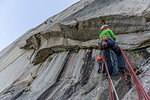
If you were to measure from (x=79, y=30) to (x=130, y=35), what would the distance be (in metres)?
2.39

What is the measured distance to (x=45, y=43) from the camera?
323 inches

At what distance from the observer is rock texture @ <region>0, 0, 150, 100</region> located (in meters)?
4.64

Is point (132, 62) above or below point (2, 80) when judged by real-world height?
below

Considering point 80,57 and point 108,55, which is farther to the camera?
point 80,57

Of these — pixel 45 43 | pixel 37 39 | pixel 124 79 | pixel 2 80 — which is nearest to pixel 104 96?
pixel 124 79

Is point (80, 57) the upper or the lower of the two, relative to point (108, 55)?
upper

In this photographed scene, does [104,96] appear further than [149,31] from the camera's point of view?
No

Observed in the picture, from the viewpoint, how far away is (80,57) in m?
6.61

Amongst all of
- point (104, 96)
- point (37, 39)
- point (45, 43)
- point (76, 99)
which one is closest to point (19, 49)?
point (37, 39)

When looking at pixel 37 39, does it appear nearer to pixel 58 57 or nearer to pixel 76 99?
pixel 58 57

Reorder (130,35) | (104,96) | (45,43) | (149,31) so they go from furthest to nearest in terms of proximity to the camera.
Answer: (45,43), (130,35), (149,31), (104,96)

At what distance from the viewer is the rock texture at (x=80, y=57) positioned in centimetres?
464

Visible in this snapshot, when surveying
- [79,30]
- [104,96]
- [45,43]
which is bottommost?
[104,96]

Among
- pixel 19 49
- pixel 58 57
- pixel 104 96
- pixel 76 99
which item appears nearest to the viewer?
pixel 104 96
